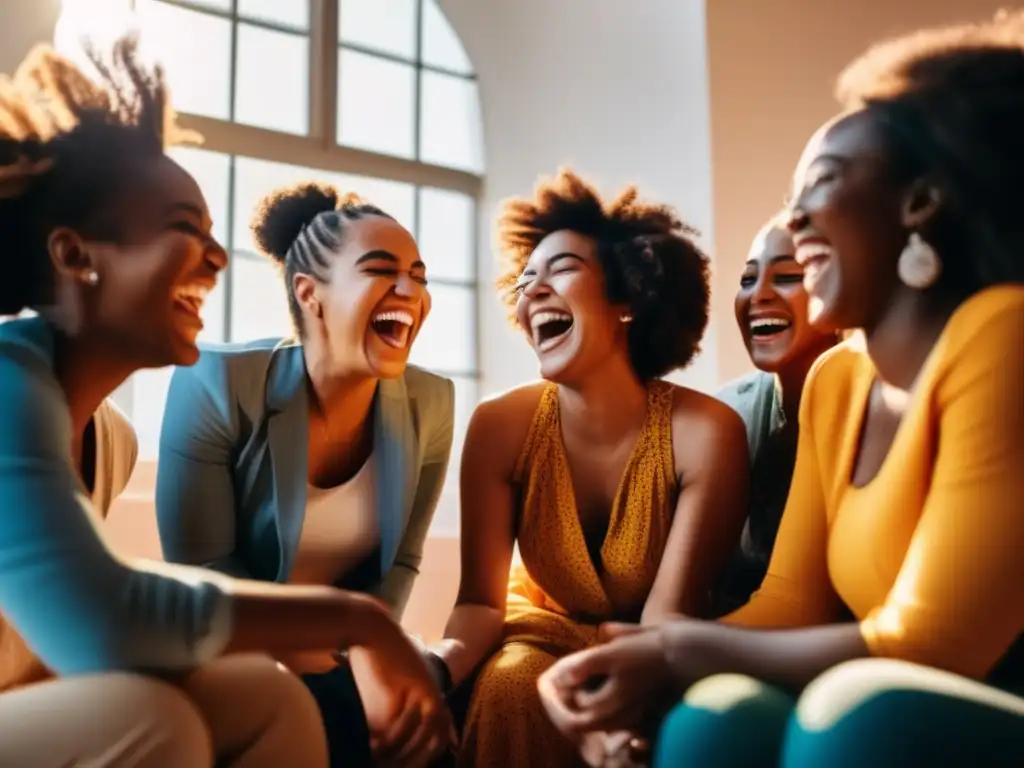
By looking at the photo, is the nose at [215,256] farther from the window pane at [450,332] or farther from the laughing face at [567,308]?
the window pane at [450,332]

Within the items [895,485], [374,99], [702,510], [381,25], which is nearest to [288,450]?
[702,510]

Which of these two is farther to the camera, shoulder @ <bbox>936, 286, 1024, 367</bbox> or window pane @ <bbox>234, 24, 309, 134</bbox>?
window pane @ <bbox>234, 24, 309, 134</bbox>

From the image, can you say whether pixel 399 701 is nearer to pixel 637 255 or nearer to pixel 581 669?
pixel 581 669

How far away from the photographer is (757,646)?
722mm

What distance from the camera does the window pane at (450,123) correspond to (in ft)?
5.06

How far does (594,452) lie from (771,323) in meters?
0.21

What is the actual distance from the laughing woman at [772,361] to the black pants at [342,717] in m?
0.37

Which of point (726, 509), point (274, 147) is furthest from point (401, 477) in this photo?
point (274, 147)

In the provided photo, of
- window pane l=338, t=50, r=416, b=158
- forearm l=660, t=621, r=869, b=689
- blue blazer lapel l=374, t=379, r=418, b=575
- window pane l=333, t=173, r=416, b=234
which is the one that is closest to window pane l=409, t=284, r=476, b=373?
window pane l=333, t=173, r=416, b=234

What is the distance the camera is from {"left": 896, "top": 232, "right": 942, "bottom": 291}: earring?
2.48 ft

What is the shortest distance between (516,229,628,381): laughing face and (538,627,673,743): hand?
0.96 feet

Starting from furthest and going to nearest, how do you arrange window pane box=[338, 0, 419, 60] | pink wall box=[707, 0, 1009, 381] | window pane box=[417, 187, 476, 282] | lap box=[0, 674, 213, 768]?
window pane box=[338, 0, 419, 60]
window pane box=[417, 187, 476, 282]
pink wall box=[707, 0, 1009, 381]
lap box=[0, 674, 213, 768]

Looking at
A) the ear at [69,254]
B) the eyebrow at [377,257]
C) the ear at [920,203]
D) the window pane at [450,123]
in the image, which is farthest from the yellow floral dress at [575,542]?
the window pane at [450,123]

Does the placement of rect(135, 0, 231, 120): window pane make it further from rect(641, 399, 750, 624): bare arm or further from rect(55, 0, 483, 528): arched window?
rect(641, 399, 750, 624): bare arm
